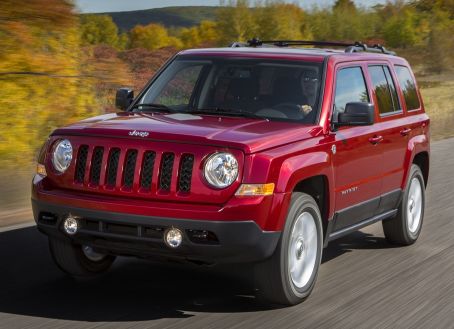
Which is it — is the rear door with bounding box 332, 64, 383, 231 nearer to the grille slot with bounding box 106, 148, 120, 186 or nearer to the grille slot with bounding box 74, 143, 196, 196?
the grille slot with bounding box 74, 143, 196, 196

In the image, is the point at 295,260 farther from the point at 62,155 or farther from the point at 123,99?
the point at 123,99

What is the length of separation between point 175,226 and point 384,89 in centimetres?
330

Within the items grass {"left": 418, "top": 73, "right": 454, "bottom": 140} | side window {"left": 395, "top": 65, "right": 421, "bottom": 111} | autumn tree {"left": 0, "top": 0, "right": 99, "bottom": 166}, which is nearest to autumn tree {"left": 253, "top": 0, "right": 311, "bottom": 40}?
grass {"left": 418, "top": 73, "right": 454, "bottom": 140}

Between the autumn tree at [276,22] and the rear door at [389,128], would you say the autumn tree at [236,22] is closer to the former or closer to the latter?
the autumn tree at [276,22]

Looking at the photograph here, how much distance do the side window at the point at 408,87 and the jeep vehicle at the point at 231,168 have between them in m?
0.75

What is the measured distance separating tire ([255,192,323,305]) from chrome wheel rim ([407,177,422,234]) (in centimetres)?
240

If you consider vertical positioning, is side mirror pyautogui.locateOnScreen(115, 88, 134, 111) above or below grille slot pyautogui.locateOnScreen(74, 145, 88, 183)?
above

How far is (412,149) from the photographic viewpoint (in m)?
8.67

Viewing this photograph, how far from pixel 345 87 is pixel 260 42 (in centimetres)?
138

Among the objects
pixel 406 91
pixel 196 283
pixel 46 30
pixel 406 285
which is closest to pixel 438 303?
pixel 406 285

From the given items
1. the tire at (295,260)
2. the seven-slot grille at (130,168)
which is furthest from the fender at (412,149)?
the seven-slot grille at (130,168)

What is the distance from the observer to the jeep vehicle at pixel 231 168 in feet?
19.4

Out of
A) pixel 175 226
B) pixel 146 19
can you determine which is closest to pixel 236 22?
pixel 175 226

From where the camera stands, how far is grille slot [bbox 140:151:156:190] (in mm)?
6012
